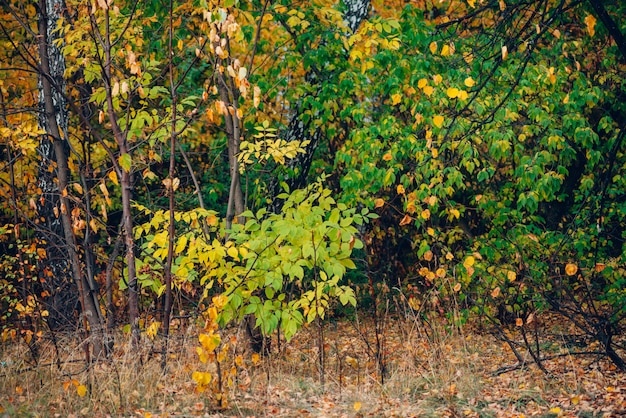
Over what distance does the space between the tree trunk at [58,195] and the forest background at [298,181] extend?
3cm

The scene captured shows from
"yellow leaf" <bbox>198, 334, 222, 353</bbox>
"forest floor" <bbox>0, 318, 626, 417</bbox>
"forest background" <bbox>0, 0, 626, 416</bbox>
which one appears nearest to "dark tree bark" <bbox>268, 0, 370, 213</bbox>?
"forest background" <bbox>0, 0, 626, 416</bbox>

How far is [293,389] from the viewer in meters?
5.80

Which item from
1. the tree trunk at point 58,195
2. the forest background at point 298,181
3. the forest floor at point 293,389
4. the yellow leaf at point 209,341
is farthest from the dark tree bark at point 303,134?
the yellow leaf at point 209,341

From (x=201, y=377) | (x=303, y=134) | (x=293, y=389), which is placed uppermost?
(x=303, y=134)

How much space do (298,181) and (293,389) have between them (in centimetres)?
263

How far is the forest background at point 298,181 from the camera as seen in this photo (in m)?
5.64

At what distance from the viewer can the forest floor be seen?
511 cm

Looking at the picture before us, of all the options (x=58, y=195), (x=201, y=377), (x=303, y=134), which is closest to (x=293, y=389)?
(x=201, y=377)

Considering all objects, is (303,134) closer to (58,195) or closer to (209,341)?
(58,195)

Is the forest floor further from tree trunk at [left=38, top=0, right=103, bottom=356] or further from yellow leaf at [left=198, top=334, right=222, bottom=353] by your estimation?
tree trunk at [left=38, top=0, right=103, bottom=356]

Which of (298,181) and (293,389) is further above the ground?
(298,181)

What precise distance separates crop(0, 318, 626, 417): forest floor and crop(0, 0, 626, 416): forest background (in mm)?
69

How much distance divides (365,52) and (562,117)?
95.6 inches

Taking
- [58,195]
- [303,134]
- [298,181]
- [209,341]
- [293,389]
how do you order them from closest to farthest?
[209,341] < [293,389] < [58,195] < [298,181] < [303,134]
